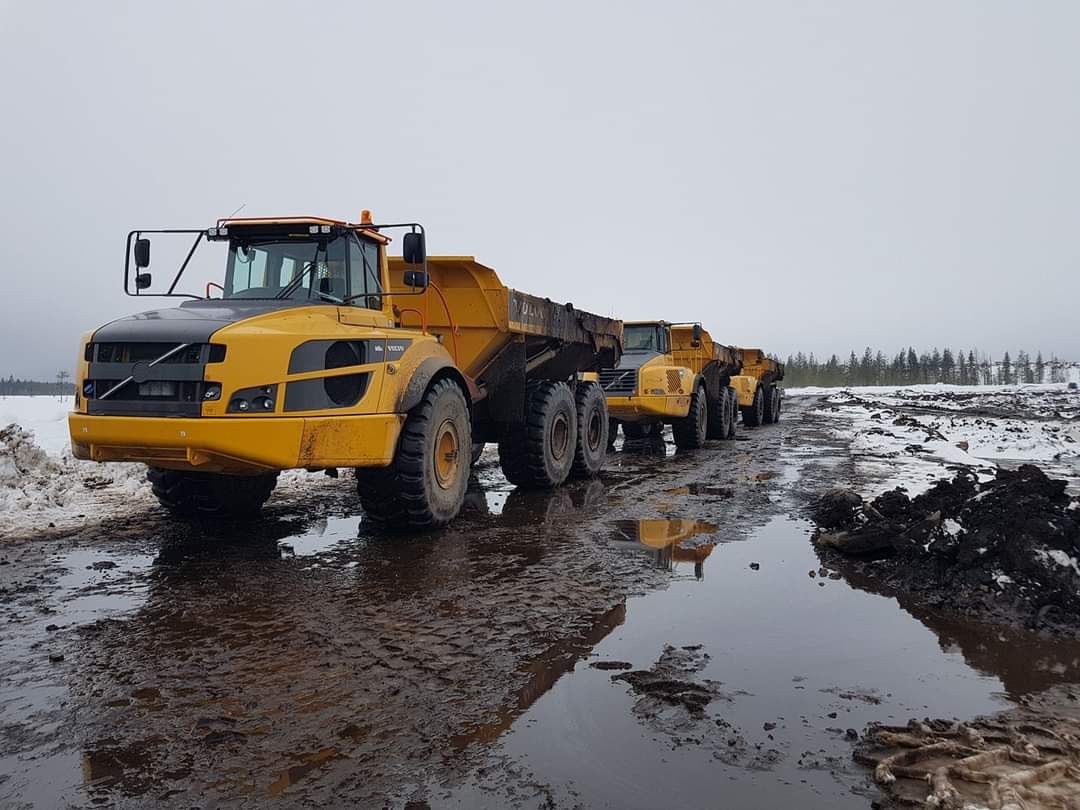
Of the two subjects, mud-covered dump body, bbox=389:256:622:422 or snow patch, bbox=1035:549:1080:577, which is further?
mud-covered dump body, bbox=389:256:622:422

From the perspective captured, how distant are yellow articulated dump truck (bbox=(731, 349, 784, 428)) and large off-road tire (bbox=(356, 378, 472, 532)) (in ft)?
48.6

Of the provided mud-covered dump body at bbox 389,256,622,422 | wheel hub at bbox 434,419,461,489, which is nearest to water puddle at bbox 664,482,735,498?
mud-covered dump body at bbox 389,256,622,422

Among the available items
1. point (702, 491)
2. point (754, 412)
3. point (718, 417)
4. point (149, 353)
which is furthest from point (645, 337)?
point (149, 353)

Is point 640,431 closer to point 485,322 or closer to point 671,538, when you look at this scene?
point 485,322

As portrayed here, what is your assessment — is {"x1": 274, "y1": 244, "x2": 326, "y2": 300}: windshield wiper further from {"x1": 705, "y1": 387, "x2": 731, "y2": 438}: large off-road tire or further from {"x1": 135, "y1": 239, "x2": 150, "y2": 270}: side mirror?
{"x1": 705, "y1": 387, "x2": 731, "y2": 438}: large off-road tire

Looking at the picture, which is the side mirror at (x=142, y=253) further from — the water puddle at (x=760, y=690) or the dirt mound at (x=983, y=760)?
the dirt mound at (x=983, y=760)

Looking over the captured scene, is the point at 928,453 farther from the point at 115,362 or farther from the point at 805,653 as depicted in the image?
the point at 115,362

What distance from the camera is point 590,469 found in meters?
10.3

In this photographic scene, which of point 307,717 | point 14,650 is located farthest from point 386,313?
point 307,717

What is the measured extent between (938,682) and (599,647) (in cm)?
146

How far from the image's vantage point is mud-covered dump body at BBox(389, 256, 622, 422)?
25.7 feet

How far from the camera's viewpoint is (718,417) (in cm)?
1642

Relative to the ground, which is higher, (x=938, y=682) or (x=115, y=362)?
(x=115, y=362)

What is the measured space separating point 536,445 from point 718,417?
8.49m
